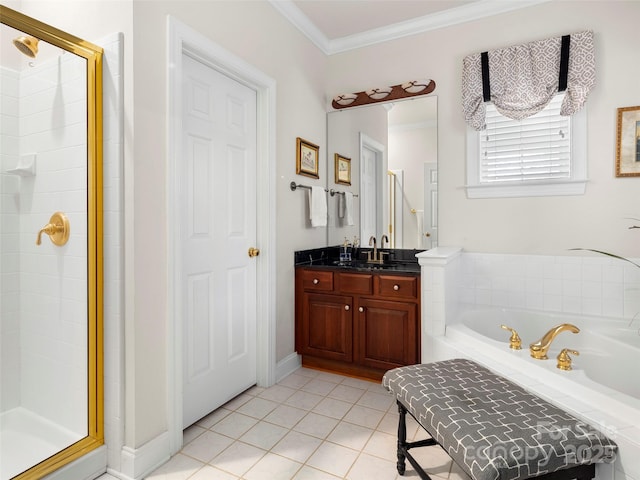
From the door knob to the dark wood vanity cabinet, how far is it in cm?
156

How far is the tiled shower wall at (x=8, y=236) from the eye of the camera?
5.65 feet

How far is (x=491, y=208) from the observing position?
9.01 ft

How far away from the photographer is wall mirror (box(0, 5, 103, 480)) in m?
1.63

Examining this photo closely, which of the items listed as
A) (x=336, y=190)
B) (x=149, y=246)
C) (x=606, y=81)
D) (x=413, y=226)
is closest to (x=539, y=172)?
(x=606, y=81)

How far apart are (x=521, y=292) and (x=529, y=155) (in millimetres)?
984

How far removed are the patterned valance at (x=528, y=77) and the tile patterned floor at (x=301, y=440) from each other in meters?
2.15

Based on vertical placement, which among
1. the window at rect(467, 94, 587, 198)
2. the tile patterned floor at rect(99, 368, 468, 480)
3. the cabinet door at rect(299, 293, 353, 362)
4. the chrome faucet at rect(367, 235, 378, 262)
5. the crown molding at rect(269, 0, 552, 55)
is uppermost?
the crown molding at rect(269, 0, 552, 55)

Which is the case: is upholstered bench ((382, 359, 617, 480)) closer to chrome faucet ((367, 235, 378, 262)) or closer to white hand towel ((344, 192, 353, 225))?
chrome faucet ((367, 235, 378, 262))

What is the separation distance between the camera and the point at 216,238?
86.7 inches

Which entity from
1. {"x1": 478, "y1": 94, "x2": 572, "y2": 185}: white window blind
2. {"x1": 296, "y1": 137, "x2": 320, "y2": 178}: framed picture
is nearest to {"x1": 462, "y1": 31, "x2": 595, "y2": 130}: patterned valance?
{"x1": 478, "y1": 94, "x2": 572, "y2": 185}: white window blind

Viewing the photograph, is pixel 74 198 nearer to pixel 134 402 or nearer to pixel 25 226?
pixel 25 226

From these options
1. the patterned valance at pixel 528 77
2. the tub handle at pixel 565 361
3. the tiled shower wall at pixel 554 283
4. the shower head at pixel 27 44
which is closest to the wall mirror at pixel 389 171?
the patterned valance at pixel 528 77

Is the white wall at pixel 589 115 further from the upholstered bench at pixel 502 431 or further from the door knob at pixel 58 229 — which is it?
the door knob at pixel 58 229

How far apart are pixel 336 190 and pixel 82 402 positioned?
2.31m
